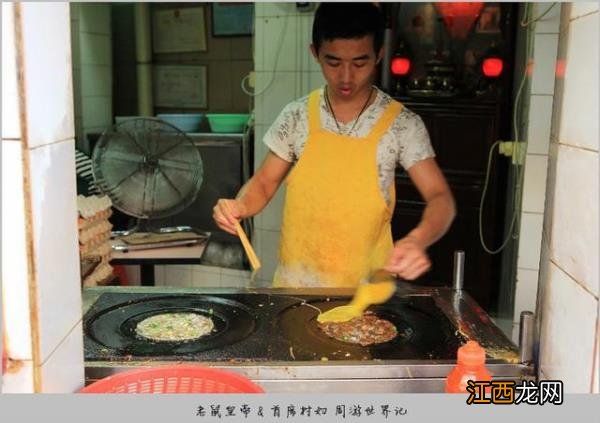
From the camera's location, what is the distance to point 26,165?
3.04ft

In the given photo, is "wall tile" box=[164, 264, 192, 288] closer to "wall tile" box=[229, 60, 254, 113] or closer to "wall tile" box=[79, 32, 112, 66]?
"wall tile" box=[229, 60, 254, 113]

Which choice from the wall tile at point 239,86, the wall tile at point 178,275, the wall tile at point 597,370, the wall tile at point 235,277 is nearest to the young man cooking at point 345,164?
the wall tile at point 597,370

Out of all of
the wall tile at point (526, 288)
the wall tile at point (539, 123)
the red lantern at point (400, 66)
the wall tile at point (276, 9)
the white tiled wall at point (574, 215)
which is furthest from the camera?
the red lantern at point (400, 66)

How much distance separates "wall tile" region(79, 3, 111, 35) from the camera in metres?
4.90

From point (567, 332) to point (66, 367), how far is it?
2.96 ft

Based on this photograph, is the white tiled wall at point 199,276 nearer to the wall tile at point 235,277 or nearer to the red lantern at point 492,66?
the wall tile at point 235,277

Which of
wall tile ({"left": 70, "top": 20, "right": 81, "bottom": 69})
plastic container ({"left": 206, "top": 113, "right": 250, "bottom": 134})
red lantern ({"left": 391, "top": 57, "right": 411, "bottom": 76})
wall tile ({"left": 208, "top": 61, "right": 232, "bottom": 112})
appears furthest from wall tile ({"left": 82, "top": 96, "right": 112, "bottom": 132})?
red lantern ({"left": 391, "top": 57, "right": 411, "bottom": 76})

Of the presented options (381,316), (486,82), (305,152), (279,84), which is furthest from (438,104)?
(381,316)

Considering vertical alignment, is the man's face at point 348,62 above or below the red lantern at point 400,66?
below

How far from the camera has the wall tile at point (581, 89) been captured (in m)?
0.99

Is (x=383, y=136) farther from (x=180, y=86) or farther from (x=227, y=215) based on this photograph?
(x=180, y=86)

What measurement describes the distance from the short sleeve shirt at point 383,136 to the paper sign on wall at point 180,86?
9.51 feet

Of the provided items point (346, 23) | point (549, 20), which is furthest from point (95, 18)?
point (549, 20)

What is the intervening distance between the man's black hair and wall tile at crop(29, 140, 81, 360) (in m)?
1.36
